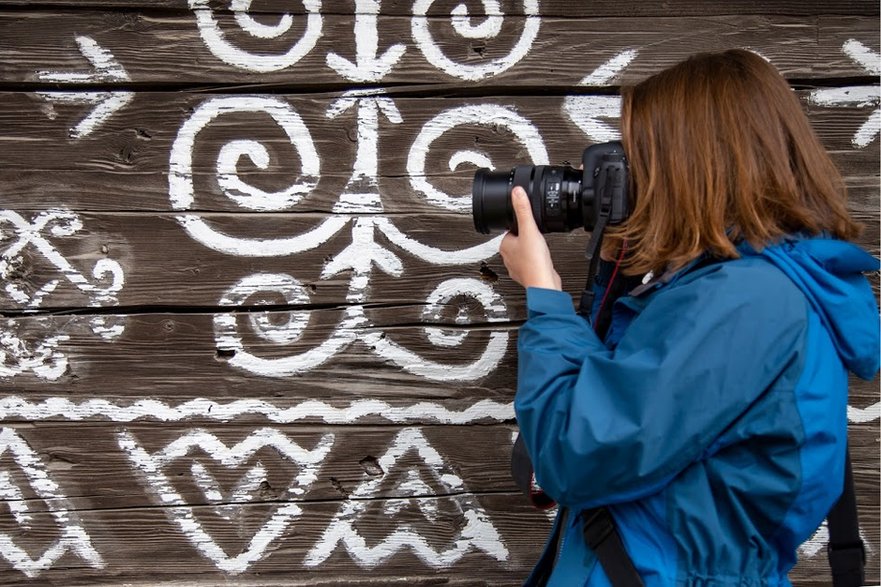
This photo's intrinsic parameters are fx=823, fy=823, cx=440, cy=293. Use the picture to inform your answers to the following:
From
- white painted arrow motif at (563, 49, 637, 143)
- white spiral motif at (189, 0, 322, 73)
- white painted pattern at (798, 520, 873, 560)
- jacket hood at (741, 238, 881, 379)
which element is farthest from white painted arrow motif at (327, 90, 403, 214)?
white painted pattern at (798, 520, 873, 560)

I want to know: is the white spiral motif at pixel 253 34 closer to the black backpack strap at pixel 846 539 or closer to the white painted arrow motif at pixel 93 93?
the white painted arrow motif at pixel 93 93

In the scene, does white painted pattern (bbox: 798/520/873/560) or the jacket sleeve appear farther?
white painted pattern (bbox: 798/520/873/560)

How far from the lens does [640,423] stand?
1.12 m

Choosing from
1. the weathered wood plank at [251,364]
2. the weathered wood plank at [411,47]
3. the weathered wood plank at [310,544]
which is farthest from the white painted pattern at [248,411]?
the weathered wood plank at [411,47]

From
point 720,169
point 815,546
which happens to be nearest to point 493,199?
point 720,169

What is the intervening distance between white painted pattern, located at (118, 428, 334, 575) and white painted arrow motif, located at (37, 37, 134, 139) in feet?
2.38

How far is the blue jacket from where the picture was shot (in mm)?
1112

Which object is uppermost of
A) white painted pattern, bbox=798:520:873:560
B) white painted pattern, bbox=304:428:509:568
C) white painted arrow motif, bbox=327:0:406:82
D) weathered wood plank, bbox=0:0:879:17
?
weathered wood plank, bbox=0:0:879:17

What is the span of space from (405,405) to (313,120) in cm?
70

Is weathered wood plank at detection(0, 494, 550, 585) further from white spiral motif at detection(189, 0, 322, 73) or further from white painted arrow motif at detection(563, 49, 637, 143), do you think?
white spiral motif at detection(189, 0, 322, 73)

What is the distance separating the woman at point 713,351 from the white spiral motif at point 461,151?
A: 24.6 inches

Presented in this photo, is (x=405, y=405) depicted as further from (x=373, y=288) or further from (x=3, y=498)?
(x=3, y=498)

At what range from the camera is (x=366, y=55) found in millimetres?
1880

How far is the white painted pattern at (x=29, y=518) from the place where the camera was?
1.93m
